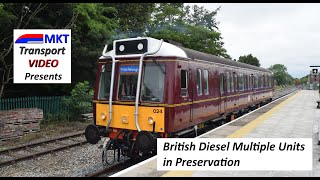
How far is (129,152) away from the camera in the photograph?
377 inches

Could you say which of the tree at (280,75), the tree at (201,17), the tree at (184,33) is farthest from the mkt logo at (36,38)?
the tree at (280,75)

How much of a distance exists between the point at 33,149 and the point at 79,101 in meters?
7.33

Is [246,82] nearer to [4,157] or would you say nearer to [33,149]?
[33,149]

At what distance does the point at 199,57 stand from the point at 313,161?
490 cm

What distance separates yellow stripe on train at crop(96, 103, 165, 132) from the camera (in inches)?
362

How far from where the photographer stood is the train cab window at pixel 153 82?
368 inches

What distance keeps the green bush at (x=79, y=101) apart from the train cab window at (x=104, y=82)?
9144mm

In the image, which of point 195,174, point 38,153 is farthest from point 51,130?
point 195,174

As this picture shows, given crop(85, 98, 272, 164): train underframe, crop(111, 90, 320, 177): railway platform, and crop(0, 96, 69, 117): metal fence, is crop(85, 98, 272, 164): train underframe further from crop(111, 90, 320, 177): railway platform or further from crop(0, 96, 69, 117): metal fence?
crop(0, 96, 69, 117): metal fence

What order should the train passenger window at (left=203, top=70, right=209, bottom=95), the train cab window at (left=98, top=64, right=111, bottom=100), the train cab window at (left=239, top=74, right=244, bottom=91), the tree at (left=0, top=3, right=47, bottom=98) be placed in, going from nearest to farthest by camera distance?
the train cab window at (left=98, top=64, right=111, bottom=100) < the train passenger window at (left=203, top=70, right=209, bottom=95) < the tree at (left=0, top=3, right=47, bottom=98) < the train cab window at (left=239, top=74, right=244, bottom=91)

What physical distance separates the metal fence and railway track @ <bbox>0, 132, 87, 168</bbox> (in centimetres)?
493

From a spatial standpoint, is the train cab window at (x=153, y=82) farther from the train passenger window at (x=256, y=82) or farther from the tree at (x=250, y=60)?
the tree at (x=250, y=60)

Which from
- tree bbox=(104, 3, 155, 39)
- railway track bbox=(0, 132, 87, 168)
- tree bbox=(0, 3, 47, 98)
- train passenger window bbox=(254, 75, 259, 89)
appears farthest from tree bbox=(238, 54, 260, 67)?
railway track bbox=(0, 132, 87, 168)

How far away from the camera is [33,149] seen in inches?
500
